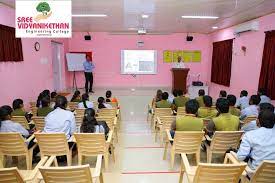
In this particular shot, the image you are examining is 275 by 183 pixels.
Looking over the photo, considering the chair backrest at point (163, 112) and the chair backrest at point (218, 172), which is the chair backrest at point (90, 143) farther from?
the chair backrest at point (163, 112)

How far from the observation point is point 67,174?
213 cm

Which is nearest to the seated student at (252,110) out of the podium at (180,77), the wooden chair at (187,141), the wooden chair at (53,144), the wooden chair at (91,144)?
the wooden chair at (187,141)

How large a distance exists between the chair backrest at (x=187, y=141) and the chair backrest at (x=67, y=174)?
5.03 feet

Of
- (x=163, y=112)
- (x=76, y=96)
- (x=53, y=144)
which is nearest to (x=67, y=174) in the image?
(x=53, y=144)

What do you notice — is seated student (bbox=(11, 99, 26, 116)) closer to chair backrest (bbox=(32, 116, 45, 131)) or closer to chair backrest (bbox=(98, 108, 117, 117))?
chair backrest (bbox=(32, 116, 45, 131))

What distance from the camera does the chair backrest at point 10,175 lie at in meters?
2.07

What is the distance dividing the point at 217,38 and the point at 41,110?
28.0 feet

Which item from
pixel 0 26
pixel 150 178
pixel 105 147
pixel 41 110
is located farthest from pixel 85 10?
pixel 150 178

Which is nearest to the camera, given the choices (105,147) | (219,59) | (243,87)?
(105,147)

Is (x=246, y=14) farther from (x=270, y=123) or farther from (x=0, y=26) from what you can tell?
(x=0, y=26)

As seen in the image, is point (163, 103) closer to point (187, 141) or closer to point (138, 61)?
point (187, 141)

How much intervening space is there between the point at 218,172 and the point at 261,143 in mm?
566

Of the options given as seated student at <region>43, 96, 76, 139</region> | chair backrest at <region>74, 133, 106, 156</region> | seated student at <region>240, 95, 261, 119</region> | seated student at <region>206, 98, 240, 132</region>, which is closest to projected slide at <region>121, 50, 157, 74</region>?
seated student at <region>240, 95, 261, 119</region>

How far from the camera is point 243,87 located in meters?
7.83
